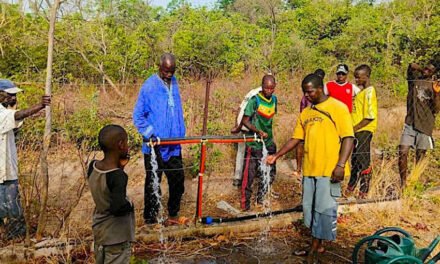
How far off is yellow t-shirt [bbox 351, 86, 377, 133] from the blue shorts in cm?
420

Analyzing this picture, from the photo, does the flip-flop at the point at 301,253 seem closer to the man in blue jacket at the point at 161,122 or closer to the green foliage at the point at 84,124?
the man in blue jacket at the point at 161,122

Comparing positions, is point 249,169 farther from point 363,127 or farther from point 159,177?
point 363,127

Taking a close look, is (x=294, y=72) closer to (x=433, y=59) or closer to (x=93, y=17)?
(x=433, y=59)

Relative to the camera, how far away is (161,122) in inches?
197

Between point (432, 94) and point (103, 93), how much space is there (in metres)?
7.21

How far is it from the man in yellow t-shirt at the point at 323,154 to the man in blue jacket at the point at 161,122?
4.64 ft

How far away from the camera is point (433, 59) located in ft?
52.3

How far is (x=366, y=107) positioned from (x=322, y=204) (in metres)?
2.06

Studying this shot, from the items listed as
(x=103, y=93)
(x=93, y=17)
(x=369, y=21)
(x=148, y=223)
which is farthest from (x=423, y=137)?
(x=369, y=21)

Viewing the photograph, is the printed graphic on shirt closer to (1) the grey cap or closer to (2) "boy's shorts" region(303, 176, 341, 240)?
(2) "boy's shorts" region(303, 176, 341, 240)

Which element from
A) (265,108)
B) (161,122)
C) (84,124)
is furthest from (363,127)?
(84,124)

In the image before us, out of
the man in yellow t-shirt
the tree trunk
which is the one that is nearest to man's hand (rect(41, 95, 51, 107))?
the tree trunk

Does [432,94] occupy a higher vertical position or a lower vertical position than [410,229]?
higher

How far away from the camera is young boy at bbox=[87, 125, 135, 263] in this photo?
317 cm
